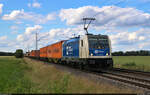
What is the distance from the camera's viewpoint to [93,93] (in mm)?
8961

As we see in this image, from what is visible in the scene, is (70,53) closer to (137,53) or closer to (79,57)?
(79,57)

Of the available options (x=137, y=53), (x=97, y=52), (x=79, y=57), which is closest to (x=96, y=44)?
(x=97, y=52)

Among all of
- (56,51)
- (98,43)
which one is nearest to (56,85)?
(98,43)

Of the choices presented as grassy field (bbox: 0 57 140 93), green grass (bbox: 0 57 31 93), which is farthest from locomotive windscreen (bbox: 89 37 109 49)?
green grass (bbox: 0 57 31 93)

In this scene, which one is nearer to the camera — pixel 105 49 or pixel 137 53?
pixel 105 49

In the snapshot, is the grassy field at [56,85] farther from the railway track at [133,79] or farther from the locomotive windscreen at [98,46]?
the locomotive windscreen at [98,46]

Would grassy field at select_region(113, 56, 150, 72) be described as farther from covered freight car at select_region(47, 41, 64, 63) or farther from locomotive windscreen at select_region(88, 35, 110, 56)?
covered freight car at select_region(47, 41, 64, 63)

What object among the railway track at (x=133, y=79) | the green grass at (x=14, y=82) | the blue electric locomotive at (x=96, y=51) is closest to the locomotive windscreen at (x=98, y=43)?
the blue electric locomotive at (x=96, y=51)

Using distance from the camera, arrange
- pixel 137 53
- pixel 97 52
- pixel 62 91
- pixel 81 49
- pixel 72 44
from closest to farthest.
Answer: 1. pixel 62 91
2. pixel 97 52
3. pixel 81 49
4. pixel 72 44
5. pixel 137 53

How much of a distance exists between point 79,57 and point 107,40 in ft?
10.7

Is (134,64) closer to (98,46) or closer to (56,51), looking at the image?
(98,46)

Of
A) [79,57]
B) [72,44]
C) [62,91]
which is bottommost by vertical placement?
[62,91]

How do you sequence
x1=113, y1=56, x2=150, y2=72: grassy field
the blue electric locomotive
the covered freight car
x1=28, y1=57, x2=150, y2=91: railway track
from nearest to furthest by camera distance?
1. x1=28, y1=57, x2=150, y2=91: railway track
2. the blue electric locomotive
3. x1=113, y1=56, x2=150, y2=72: grassy field
4. the covered freight car

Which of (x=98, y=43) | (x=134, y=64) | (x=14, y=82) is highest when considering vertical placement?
(x=98, y=43)
